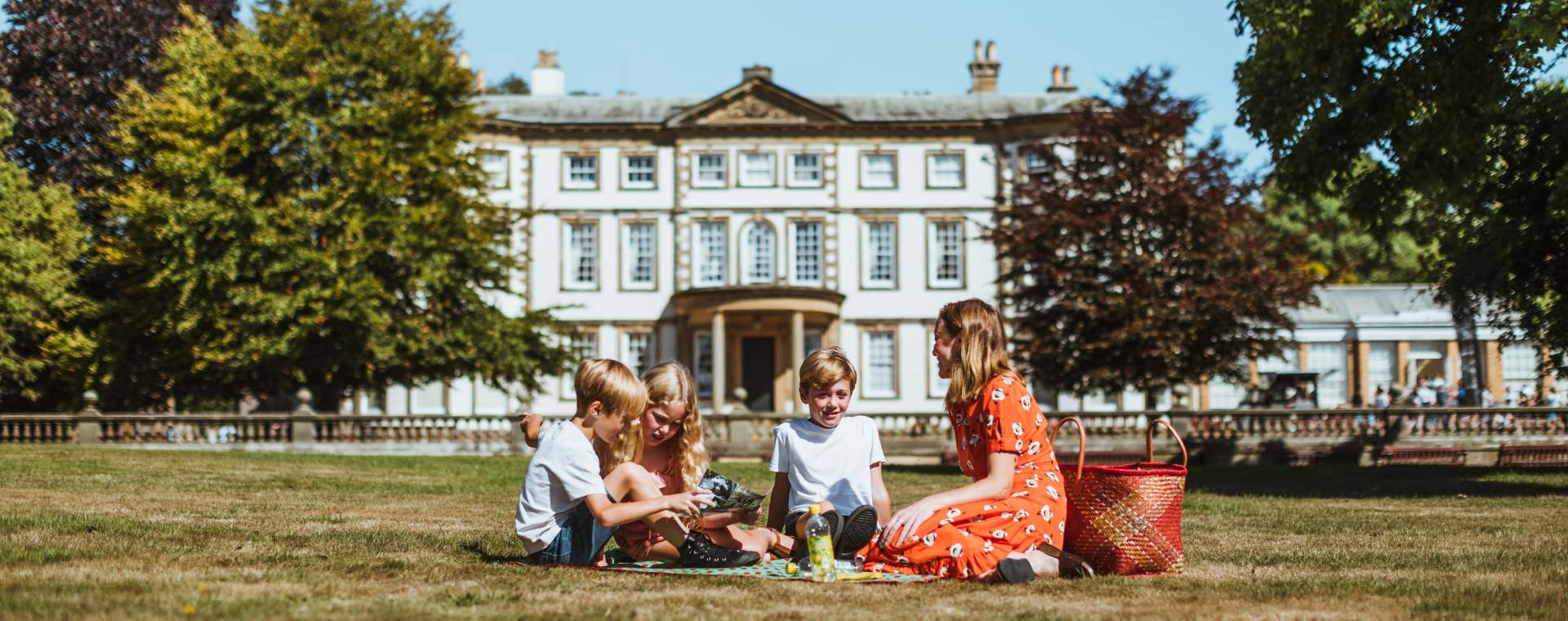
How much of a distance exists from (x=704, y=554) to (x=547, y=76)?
4105 centimetres

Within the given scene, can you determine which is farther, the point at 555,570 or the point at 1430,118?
the point at 1430,118

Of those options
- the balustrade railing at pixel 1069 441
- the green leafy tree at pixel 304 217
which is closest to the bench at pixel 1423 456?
the balustrade railing at pixel 1069 441

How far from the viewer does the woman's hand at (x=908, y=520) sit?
7273 mm

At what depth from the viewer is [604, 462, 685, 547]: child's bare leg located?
7.64m

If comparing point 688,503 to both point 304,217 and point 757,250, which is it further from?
point 757,250

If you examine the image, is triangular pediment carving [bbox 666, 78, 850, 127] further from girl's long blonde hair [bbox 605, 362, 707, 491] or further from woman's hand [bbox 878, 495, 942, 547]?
woman's hand [bbox 878, 495, 942, 547]

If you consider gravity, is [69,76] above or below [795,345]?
above

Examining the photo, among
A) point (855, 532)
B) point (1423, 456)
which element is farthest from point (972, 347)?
point (1423, 456)

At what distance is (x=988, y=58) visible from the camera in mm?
47406

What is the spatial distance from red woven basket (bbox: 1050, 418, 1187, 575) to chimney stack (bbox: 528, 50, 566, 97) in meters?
41.2

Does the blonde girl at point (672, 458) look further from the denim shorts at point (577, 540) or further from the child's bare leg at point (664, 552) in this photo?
the denim shorts at point (577, 540)

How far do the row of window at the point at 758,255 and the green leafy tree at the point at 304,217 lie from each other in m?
11.0

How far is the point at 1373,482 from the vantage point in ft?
63.1

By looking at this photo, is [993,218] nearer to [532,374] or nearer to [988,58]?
[988,58]
